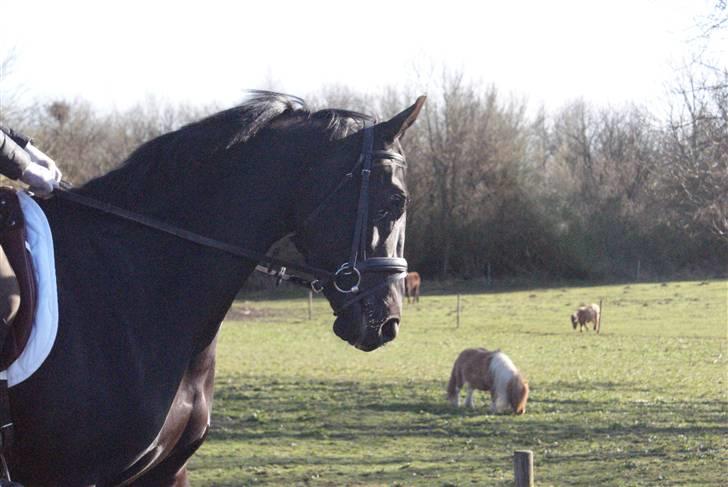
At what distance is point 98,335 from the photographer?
3.88m

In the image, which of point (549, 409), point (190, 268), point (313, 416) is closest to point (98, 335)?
point (190, 268)

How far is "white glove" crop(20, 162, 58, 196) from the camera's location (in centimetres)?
390

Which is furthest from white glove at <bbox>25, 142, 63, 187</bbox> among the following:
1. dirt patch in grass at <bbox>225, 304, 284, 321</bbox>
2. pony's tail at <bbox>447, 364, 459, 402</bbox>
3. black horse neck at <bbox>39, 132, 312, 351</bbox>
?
dirt patch in grass at <bbox>225, 304, 284, 321</bbox>

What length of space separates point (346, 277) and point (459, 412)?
1159 centimetres

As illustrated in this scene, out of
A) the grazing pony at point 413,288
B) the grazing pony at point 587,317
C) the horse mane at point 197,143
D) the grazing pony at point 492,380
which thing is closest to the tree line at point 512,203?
the grazing pony at point 413,288

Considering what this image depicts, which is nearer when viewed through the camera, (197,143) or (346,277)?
(346,277)

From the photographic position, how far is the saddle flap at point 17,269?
3691 mm

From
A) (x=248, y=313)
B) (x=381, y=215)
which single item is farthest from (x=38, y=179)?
(x=248, y=313)

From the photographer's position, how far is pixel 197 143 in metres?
4.29

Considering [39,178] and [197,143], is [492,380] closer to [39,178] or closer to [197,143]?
[197,143]

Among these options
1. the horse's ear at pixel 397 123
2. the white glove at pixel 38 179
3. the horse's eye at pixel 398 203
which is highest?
the horse's ear at pixel 397 123

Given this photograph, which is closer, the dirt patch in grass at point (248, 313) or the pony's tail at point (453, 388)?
the pony's tail at point (453, 388)

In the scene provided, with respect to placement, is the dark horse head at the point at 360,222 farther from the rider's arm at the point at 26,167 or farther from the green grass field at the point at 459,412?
the green grass field at the point at 459,412

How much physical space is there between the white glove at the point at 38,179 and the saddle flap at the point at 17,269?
0.09 m
